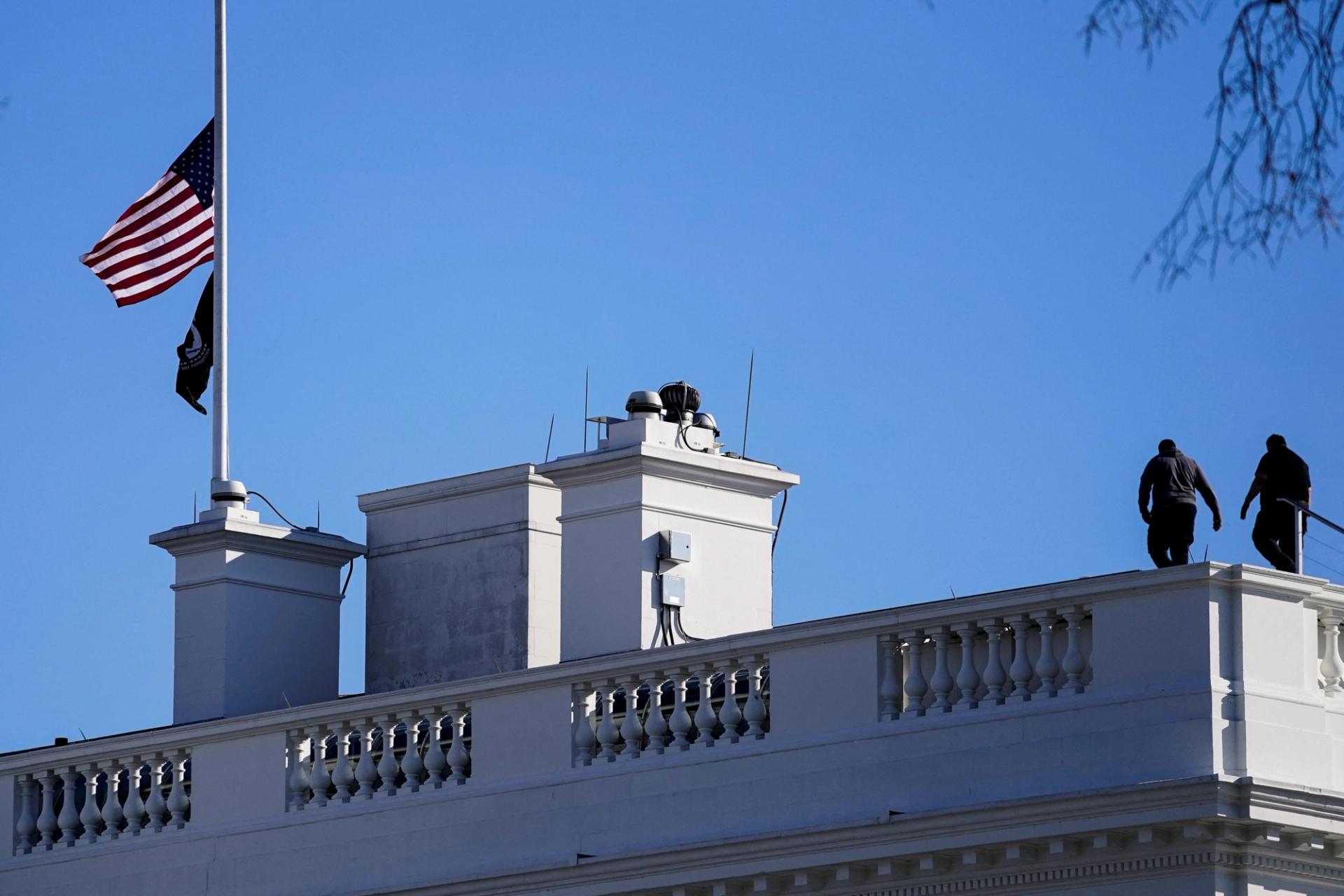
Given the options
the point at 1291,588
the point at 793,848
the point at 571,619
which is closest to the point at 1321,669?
the point at 1291,588

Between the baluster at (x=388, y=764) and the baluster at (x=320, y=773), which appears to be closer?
the baluster at (x=388, y=764)

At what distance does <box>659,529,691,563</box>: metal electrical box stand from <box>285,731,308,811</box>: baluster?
382 centimetres

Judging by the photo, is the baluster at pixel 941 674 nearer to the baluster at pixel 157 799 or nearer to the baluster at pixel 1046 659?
the baluster at pixel 1046 659

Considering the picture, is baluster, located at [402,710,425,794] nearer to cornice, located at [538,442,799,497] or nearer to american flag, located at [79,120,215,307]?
cornice, located at [538,442,799,497]

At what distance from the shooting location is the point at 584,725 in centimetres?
2075

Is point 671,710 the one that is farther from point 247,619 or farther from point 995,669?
point 247,619

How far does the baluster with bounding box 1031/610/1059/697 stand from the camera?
18.5m

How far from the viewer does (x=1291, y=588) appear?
18078 mm

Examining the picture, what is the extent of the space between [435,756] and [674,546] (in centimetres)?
394

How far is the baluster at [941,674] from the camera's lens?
→ 19.0m

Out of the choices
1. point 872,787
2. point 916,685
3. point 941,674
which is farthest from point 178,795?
point 941,674

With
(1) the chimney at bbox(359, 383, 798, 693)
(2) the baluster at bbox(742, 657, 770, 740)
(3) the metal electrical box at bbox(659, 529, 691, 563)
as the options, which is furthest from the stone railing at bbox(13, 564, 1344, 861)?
(3) the metal electrical box at bbox(659, 529, 691, 563)

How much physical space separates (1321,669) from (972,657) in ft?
6.90

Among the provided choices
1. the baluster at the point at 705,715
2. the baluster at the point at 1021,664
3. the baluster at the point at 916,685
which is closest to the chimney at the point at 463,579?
the baluster at the point at 705,715
